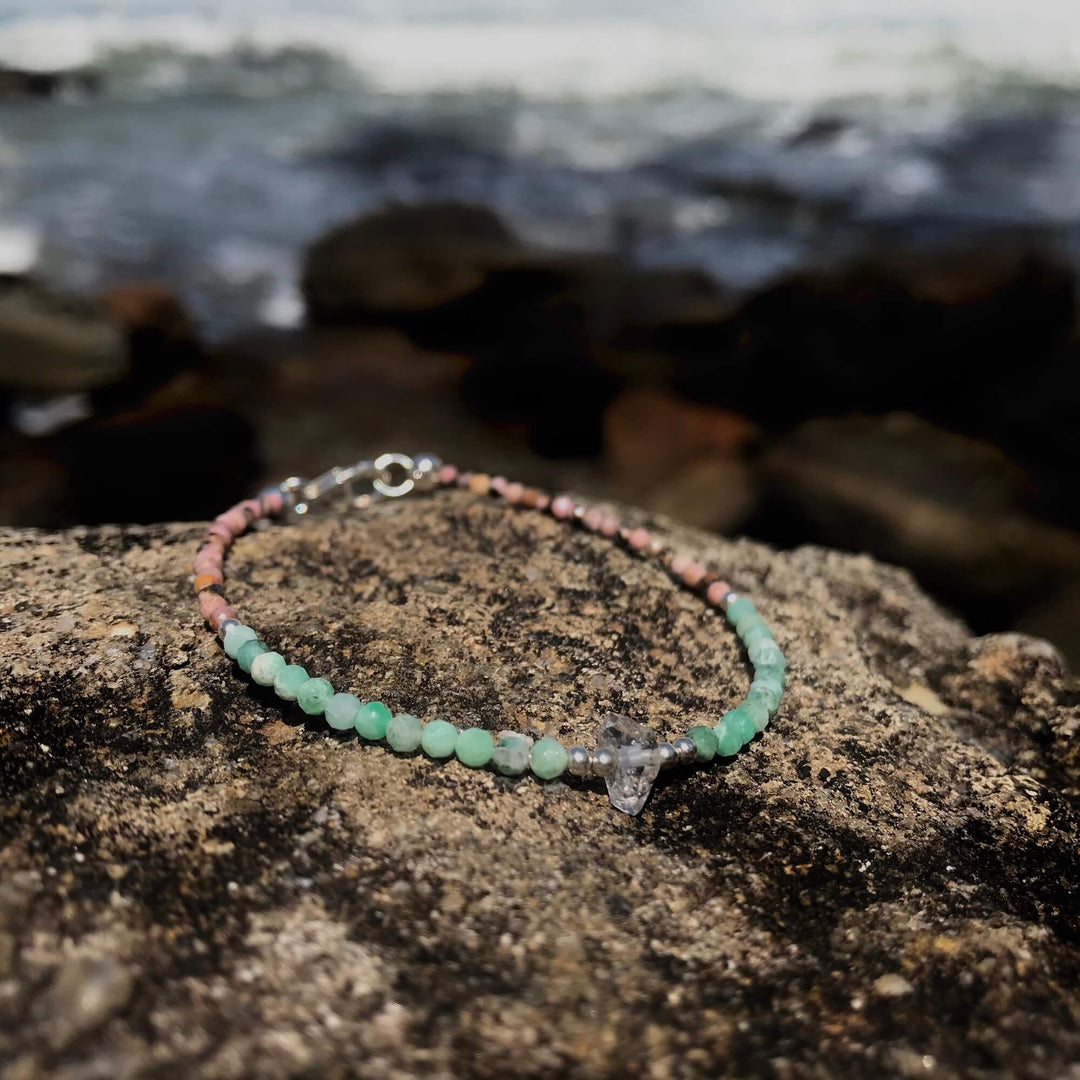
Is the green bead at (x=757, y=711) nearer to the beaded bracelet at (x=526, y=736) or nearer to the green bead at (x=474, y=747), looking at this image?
the beaded bracelet at (x=526, y=736)

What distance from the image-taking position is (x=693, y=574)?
256cm

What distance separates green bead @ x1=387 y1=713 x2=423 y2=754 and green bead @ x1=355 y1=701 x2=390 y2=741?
20mm

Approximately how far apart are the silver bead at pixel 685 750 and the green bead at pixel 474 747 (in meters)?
0.37

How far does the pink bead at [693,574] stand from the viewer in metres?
2.56

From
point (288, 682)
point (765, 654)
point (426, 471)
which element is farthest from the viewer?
point (426, 471)

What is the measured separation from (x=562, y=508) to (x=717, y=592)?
0.53m

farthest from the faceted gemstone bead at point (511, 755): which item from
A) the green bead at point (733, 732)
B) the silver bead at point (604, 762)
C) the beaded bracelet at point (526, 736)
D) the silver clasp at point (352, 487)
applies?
the silver clasp at point (352, 487)

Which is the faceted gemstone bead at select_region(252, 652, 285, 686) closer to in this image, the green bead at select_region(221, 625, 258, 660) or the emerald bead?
the green bead at select_region(221, 625, 258, 660)

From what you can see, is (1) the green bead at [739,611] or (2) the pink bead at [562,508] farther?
(2) the pink bead at [562,508]

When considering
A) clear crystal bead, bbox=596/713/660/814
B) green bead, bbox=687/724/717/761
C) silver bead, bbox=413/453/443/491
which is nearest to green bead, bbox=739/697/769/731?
green bead, bbox=687/724/717/761

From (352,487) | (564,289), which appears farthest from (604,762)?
(564,289)

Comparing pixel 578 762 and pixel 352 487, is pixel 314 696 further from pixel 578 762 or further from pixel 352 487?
pixel 352 487

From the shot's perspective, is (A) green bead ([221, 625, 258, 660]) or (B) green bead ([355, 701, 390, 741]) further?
(A) green bead ([221, 625, 258, 660])

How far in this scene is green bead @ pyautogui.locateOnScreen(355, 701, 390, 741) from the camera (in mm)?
1952
